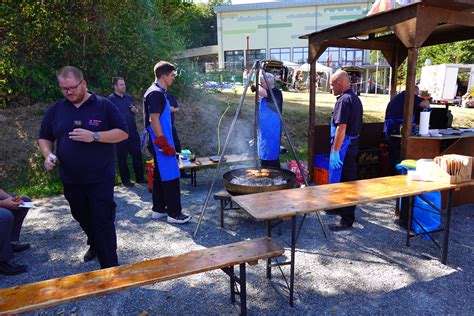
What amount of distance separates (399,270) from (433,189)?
0.84m

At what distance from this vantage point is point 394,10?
13.5 feet

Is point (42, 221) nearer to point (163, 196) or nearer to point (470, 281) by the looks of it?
point (163, 196)

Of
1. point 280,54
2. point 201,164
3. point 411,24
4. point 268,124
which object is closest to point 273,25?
point 280,54

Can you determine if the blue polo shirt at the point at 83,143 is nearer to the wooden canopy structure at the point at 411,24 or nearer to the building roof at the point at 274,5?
the wooden canopy structure at the point at 411,24

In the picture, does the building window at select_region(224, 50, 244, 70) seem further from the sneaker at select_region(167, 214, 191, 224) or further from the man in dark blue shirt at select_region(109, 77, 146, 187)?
the sneaker at select_region(167, 214, 191, 224)

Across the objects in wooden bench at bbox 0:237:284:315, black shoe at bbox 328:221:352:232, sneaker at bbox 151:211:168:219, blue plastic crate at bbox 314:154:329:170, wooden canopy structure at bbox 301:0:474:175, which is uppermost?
wooden canopy structure at bbox 301:0:474:175

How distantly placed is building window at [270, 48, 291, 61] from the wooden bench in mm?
36721

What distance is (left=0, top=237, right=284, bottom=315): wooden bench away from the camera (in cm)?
195

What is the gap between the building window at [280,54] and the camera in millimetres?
37000

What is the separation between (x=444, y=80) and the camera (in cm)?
1867

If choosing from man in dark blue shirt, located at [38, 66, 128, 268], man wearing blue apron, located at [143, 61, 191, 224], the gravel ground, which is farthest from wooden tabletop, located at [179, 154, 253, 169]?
man in dark blue shirt, located at [38, 66, 128, 268]

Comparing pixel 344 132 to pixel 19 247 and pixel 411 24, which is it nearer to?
pixel 411 24

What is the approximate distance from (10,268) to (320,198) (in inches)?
121

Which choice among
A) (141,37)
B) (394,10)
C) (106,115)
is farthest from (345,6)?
(106,115)
